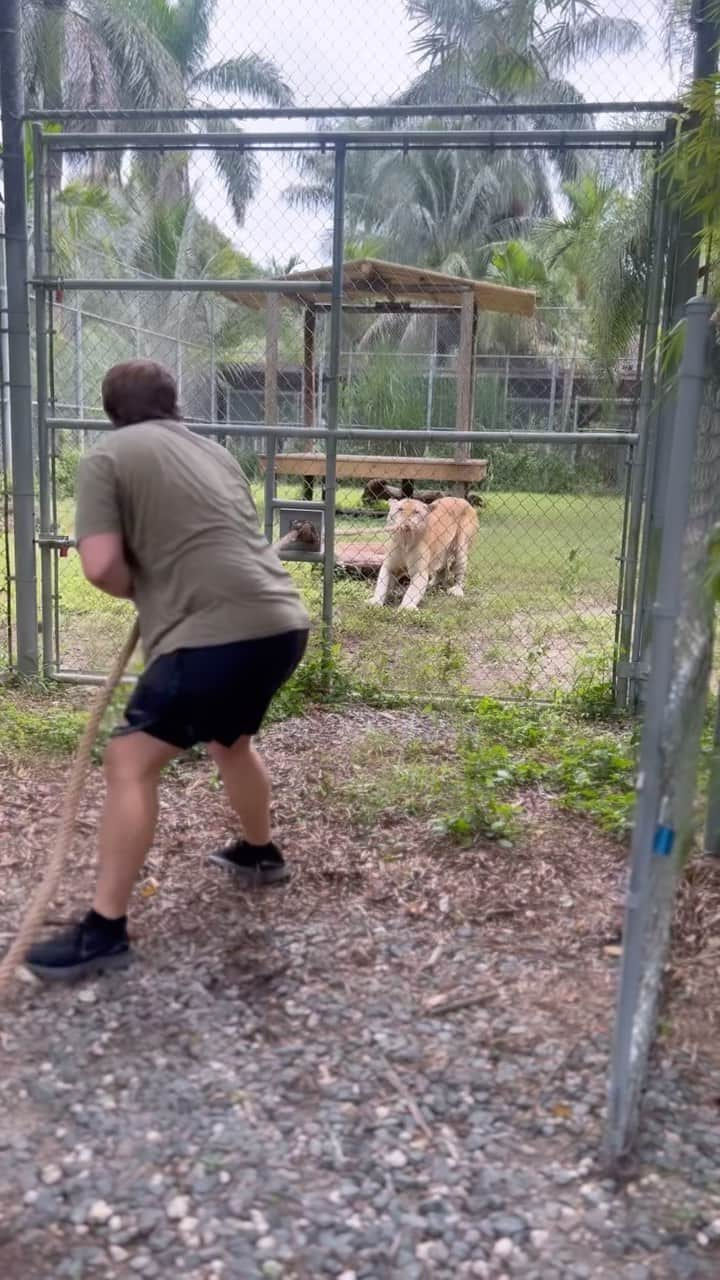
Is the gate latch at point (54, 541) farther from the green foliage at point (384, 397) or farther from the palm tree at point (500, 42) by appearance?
the green foliage at point (384, 397)

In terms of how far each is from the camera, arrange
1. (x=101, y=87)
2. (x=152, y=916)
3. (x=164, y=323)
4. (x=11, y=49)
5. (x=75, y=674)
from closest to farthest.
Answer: (x=152, y=916), (x=11, y=49), (x=75, y=674), (x=164, y=323), (x=101, y=87)

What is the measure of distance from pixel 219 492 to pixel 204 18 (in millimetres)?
33677

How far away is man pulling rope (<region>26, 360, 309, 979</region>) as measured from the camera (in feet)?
9.43

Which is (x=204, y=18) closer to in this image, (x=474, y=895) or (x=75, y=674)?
(x=75, y=674)

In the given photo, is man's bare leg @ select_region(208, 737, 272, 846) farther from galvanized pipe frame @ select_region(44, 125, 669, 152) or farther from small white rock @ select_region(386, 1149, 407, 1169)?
galvanized pipe frame @ select_region(44, 125, 669, 152)

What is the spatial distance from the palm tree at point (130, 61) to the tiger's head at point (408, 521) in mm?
18185

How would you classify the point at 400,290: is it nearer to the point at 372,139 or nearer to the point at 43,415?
the point at 372,139

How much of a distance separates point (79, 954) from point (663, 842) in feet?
5.68

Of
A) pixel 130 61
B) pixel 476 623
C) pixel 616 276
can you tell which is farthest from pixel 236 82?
pixel 476 623

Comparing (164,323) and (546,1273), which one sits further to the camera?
(164,323)

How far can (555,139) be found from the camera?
4.91 meters

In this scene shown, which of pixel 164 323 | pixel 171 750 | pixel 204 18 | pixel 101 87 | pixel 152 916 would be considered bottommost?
pixel 152 916

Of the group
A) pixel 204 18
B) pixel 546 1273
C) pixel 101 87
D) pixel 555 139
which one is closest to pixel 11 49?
pixel 555 139

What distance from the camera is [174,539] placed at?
115 inches
